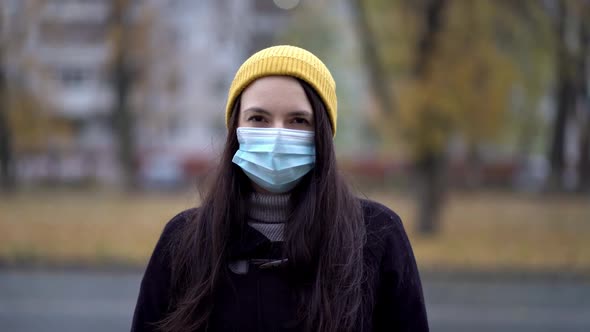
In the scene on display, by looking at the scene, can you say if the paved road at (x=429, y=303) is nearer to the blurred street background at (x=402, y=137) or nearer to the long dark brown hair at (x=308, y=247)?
the blurred street background at (x=402, y=137)

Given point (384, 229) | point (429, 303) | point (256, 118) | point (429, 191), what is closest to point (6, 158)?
point (429, 191)

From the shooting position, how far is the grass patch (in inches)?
478

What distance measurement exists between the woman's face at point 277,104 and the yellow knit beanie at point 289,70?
0.03 m

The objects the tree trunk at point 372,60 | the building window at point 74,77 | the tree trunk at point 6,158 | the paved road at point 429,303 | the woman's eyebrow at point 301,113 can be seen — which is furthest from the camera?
the building window at point 74,77

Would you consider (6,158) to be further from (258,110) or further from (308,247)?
(308,247)

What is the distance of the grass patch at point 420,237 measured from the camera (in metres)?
12.1

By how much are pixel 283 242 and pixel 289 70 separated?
55 centimetres

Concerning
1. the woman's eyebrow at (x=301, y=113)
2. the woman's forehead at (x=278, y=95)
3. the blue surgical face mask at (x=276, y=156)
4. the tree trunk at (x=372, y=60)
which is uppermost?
the tree trunk at (x=372, y=60)

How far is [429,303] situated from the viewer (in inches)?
360

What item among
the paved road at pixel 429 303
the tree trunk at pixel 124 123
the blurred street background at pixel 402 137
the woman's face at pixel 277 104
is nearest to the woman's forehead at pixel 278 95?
the woman's face at pixel 277 104

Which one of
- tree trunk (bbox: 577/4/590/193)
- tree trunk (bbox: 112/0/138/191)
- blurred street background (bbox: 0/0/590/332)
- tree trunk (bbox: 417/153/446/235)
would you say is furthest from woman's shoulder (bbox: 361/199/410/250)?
tree trunk (bbox: 112/0/138/191)

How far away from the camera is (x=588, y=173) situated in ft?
87.1

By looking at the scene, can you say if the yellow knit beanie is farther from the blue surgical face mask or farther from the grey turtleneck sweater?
the grey turtleneck sweater

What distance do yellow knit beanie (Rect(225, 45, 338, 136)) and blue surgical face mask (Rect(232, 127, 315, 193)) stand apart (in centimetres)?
14
